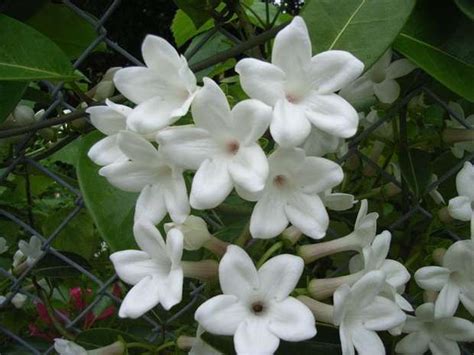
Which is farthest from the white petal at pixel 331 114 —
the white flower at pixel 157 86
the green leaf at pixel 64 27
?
the green leaf at pixel 64 27

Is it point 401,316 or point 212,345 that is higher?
point 401,316

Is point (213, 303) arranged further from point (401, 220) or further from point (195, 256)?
point (401, 220)

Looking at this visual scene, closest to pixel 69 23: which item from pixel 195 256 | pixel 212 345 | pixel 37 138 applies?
pixel 37 138

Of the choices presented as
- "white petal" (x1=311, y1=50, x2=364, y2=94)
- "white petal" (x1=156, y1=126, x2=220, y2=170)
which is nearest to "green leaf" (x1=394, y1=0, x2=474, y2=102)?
"white petal" (x1=311, y1=50, x2=364, y2=94)

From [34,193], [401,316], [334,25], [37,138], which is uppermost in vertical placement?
[334,25]

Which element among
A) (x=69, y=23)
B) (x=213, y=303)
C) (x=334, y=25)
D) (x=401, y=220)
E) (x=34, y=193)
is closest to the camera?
(x=213, y=303)

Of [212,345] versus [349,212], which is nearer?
[212,345]

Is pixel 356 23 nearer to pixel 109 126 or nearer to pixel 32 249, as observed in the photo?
pixel 109 126
